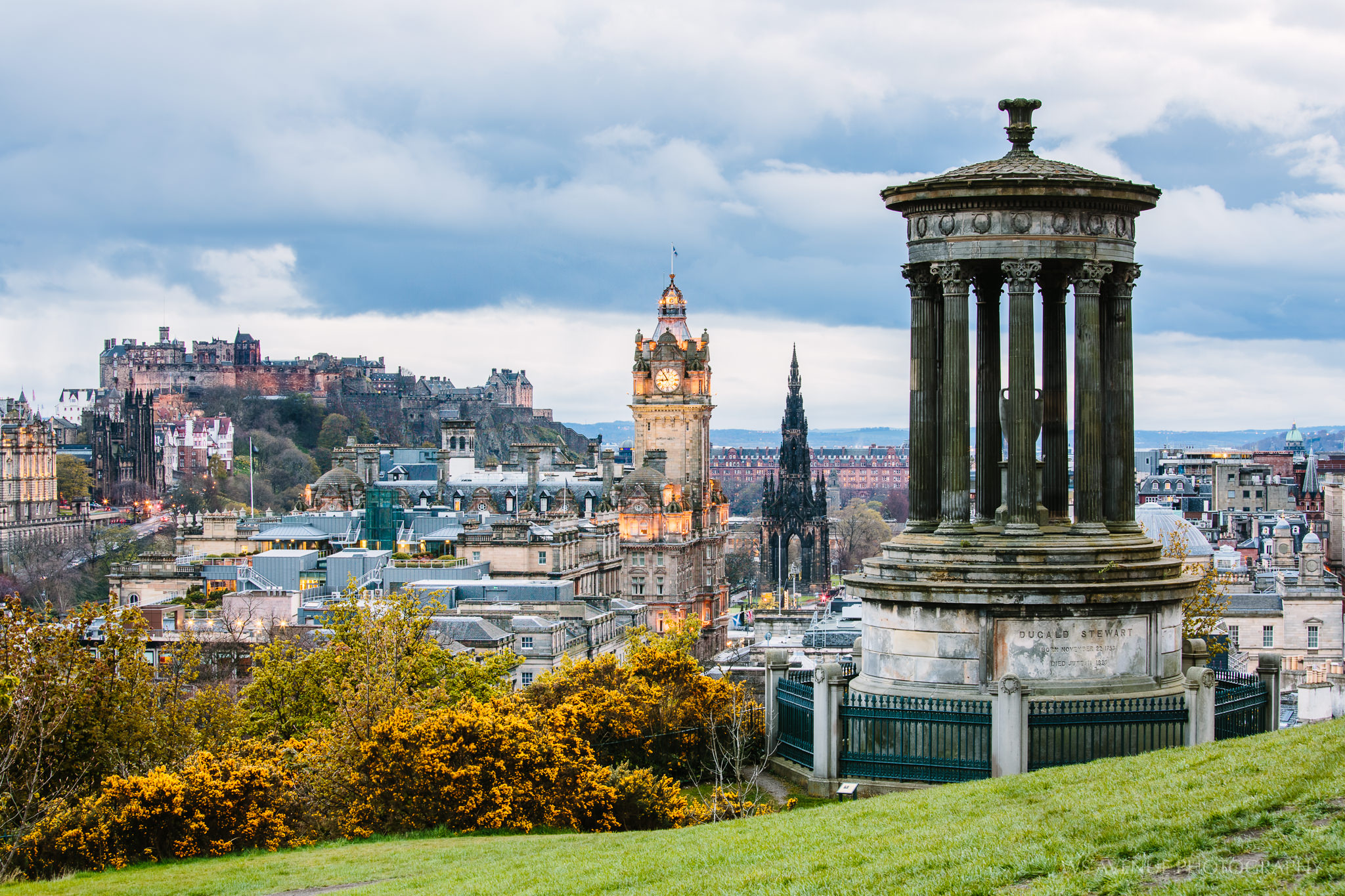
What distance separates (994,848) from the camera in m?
18.9

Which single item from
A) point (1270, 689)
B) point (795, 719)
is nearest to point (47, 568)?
point (795, 719)

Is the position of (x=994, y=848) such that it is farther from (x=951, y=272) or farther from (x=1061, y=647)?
(x=951, y=272)

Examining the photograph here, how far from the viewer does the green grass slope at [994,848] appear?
55.4 ft

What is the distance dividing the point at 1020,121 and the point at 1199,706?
35.0 ft

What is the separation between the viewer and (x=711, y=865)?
2123cm

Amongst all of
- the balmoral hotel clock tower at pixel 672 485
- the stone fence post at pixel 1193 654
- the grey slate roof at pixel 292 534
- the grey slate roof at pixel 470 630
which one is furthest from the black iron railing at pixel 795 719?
the grey slate roof at pixel 292 534

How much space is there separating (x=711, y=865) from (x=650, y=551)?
138m

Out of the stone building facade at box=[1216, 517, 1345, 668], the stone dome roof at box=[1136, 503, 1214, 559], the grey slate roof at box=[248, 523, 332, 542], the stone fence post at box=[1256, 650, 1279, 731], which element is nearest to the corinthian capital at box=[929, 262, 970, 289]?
the stone fence post at box=[1256, 650, 1279, 731]

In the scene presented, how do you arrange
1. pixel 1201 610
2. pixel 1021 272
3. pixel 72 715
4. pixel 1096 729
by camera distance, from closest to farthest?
pixel 1096 729, pixel 1021 272, pixel 72 715, pixel 1201 610

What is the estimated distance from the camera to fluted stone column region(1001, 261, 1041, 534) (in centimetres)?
2934

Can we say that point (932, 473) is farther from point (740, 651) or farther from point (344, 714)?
point (740, 651)

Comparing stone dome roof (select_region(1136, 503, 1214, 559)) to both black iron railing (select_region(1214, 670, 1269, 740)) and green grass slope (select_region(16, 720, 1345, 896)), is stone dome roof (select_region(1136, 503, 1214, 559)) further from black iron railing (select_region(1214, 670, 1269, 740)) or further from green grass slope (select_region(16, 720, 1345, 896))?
green grass slope (select_region(16, 720, 1345, 896))

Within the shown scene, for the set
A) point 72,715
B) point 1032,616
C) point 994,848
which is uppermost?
point 1032,616

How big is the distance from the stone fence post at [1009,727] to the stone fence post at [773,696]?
5.04 m
